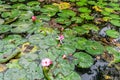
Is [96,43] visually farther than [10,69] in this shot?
Yes

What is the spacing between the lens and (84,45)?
106 inches

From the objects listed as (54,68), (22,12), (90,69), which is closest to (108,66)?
(90,69)

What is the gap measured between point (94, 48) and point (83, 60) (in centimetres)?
31

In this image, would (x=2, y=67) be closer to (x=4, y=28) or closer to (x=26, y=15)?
(x=4, y=28)

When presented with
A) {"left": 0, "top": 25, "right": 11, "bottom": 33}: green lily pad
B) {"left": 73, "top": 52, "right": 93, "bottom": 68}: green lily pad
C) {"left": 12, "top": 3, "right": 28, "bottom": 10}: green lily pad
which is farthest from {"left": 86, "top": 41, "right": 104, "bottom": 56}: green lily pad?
{"left": 12, "top": 3, "right": 28, "bottom": 10}: green lily pad

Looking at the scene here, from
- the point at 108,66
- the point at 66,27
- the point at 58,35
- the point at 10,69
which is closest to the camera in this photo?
the point at 10,69

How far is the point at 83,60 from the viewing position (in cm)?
243

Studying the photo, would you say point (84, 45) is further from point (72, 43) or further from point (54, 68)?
point (54, 68)

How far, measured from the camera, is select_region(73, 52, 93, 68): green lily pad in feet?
7.81

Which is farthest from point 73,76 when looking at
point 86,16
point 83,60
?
point 86,16

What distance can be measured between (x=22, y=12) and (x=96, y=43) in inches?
52.9

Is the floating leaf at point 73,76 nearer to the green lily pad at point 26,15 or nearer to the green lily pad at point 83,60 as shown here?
the green lily pad at point 83,60

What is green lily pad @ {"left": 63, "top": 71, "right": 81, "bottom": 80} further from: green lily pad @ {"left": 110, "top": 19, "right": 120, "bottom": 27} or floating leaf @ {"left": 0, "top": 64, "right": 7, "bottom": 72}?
green lily pad @ {"left": 110, "top": 19, "right": 120, "bottom": 27}

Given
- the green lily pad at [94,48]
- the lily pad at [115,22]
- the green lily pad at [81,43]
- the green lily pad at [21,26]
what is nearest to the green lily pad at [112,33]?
the lily pad at [115,22]
